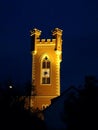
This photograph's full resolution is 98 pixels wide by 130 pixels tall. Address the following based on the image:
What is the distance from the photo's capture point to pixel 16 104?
106ft

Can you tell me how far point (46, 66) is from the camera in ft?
270

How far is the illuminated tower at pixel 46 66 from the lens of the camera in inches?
3182

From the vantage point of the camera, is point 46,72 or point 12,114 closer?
point 12,114

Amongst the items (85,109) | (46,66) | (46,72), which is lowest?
(85,109)

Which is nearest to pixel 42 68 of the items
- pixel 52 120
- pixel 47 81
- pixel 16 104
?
pixel 47 81

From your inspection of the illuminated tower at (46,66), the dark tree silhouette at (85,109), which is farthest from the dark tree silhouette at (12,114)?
the illuminated tower at (46,66)

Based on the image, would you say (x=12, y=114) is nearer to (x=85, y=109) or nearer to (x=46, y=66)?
(x=85, y=109)

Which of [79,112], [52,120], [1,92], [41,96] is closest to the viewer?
[79,112]

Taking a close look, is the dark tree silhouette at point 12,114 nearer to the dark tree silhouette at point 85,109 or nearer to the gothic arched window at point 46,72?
the dark tree silhouette at point 85,109

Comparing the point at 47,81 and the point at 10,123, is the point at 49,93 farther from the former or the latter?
the point at 10,123

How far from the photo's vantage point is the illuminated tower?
80.8 metres

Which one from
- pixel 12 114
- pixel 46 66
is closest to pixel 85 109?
pixel 12 114

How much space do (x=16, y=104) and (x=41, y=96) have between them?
4819cm

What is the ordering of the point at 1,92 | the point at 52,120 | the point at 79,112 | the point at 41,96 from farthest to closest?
1. the point at 41,96
2. the point at 52,120
3. the point at 1,92
4. the point at 79,112
